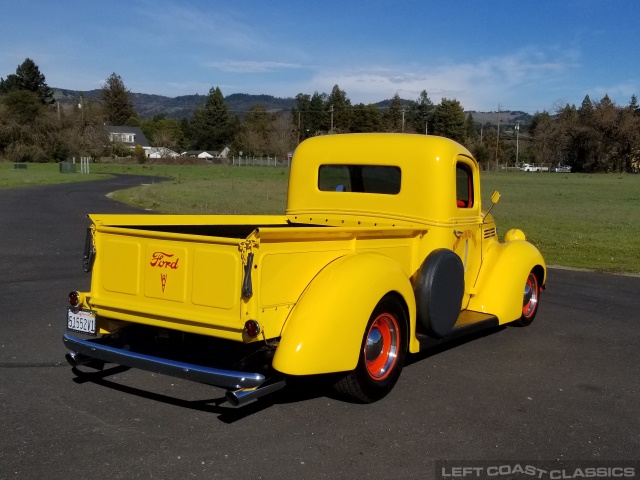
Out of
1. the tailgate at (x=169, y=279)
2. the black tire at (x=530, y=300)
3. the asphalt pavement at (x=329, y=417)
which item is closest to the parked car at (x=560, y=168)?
the black tire at (x=530, y=300)

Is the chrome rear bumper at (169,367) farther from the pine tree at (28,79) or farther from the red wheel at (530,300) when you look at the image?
the pine tree at (28,79)

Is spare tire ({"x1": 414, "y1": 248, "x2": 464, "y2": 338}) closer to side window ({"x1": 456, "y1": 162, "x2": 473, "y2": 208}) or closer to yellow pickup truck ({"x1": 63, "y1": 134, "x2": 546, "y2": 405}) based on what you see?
yellow pickup truck ({"x1": 63, "y1": 134, "x2": 546, "y2": 405})

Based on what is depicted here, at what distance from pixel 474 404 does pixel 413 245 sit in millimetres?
1456

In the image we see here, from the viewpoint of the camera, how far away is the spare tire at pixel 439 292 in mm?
5516

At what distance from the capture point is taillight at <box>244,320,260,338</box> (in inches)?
165

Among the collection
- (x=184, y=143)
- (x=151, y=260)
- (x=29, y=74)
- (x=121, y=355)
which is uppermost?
(x=29, y=74)

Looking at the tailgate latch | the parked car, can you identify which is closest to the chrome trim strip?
the tailgate latch

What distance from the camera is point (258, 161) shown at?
101 meters

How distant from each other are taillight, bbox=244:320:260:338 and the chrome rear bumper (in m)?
0.24

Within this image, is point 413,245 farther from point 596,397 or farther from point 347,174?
point 596,397

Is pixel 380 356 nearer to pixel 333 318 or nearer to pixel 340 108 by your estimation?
pixel 333 318

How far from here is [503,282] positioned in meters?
6.97

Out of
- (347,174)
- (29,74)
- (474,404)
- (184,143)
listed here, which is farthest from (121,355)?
(184,143)

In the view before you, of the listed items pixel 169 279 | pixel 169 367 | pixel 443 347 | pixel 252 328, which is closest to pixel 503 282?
pixel 443 347
